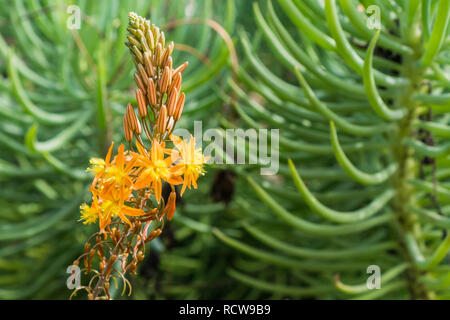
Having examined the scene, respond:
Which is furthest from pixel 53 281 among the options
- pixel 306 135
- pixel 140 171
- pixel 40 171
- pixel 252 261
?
pixel 140 171

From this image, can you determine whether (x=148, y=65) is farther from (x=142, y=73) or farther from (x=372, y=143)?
(x=372, y=143)

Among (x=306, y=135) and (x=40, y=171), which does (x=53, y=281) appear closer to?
(x=40, y=171)

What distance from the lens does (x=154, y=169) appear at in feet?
0.88

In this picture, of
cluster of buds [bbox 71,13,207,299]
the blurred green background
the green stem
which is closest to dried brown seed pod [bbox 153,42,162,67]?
cluster of buds [bbox 71,13,207,299]

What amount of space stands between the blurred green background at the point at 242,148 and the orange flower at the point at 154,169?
0.75ft

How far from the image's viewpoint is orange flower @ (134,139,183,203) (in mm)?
268

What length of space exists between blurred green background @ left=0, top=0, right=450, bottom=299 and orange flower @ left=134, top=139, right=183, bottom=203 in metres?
0.23

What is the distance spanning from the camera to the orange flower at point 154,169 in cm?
27

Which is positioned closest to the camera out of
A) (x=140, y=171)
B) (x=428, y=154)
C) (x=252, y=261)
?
(x=140, y=171)

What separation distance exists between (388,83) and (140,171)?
40cm

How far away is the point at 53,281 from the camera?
84 cm

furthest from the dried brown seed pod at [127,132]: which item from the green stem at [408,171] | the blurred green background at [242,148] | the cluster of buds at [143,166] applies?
the green stem at [408,171]

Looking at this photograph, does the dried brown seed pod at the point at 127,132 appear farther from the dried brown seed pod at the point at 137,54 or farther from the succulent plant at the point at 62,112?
the succulent plant at the point at 62,112

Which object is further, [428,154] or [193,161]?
[428,154]
